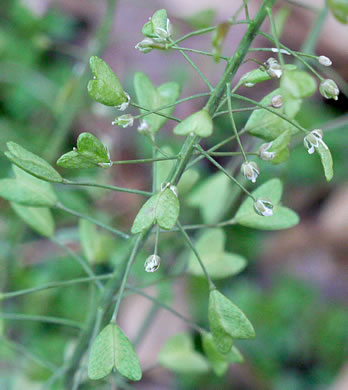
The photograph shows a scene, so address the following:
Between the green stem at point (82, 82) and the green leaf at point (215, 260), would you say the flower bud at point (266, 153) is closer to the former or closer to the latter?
the green leaf at point (215, 260)

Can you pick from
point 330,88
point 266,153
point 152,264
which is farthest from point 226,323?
point 330,88

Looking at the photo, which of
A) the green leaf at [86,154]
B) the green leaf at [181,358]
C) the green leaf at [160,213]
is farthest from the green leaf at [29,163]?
the green leaf at [181,358]

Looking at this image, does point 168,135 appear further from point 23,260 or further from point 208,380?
point 208,380

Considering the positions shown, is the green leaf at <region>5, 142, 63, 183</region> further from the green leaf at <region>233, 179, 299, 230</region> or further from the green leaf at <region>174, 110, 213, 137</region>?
the green leaf at <region>233, 179, 299, 230</region>

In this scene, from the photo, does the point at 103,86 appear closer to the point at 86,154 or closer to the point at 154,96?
the point at 86,154

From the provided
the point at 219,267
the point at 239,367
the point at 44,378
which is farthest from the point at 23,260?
the point at 219,267

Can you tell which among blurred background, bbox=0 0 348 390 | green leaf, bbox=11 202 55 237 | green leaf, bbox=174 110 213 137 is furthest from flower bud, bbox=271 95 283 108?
blurred background, bbox=0 0 348 390
